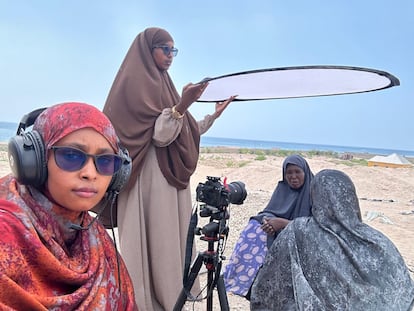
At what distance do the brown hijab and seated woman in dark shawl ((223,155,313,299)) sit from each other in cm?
85

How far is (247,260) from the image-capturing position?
3.40 meters

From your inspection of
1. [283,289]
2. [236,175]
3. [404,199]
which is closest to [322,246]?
[283,289]

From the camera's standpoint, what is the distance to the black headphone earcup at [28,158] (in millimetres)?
1255

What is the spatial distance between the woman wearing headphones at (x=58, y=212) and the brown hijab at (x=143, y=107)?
1326 mm

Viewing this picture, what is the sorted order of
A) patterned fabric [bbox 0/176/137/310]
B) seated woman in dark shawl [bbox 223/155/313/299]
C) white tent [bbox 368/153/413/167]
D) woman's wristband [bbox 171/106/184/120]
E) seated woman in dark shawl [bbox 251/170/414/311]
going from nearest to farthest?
patterned fabric [bbox 0/176/137/310]
seated woman in dark shawl [bbox 251/170/414/311]
woman's wristband [bbox 171/106/184/120]
seated woman in dark shawl [bbox 223/155/313/299]
white tent [bbox 368/153/413/167]

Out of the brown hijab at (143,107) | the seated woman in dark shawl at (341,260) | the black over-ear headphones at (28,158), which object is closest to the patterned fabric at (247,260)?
the brown hijab at (143,107)

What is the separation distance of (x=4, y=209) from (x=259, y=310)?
6.54ft

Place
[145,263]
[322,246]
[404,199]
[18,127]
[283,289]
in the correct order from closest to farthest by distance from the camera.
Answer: [18,127], [322,246], [283,289], [145,263], [404,199]

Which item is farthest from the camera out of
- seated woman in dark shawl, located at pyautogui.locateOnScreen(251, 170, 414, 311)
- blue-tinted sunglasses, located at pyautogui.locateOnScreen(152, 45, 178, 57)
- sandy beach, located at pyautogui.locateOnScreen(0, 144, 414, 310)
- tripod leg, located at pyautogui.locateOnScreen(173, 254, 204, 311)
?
sandy beach, located at pyautogui.locateOnScreen(0, 144, 414, 310)

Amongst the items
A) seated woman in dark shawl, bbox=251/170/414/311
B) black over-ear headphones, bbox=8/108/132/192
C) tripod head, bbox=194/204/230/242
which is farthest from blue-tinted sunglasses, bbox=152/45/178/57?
black over-ear headphones, bbox=8/108/132/192

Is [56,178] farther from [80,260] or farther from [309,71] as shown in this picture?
[309,71]

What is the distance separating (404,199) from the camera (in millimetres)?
11484

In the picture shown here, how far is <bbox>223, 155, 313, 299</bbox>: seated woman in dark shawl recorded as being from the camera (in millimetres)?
3301

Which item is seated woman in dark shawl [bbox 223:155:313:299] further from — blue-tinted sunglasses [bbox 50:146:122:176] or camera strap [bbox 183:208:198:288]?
blue-tinted sunglasses [bbox 50:146:122:176]
